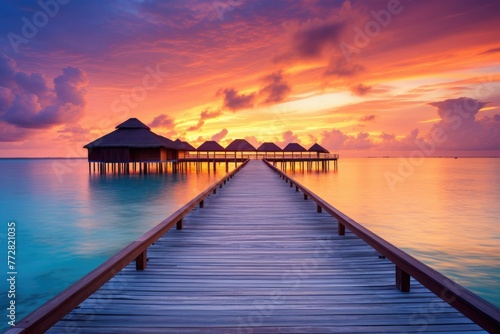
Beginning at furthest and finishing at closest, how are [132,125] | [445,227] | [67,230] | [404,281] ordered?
[132,125], [445,227], [67,230], [404,281]

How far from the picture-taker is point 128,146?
116 feet

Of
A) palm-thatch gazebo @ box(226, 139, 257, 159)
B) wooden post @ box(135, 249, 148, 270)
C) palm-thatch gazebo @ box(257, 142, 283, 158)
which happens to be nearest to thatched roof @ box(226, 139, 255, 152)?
palm-thatch gazebo @ box(226, 139, 257, 159)

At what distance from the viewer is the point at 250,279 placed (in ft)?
12.2

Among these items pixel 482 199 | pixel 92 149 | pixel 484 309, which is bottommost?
pixel 482 199

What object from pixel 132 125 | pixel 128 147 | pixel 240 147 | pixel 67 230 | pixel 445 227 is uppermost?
pixel 132 125

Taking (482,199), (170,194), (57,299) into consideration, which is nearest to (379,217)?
(482,199)

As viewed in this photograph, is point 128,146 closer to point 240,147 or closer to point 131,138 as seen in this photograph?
point 131,138

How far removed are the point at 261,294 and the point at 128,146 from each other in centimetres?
3452

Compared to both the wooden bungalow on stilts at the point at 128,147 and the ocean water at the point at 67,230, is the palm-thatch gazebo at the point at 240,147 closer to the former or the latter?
the wooden bungalow on stilts at the point at 128,147

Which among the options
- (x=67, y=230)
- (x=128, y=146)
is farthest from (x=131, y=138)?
(x=67, y=230)

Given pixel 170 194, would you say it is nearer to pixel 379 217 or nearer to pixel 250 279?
pixel 379 217

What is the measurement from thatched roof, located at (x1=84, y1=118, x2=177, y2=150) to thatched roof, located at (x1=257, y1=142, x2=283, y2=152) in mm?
17499

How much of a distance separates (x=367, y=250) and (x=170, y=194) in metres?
19.6

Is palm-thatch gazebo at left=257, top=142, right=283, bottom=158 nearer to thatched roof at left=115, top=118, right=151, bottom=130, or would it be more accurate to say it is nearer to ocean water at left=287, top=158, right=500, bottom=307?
thatched roof at left=115, top=118, right=151, bottom=130
